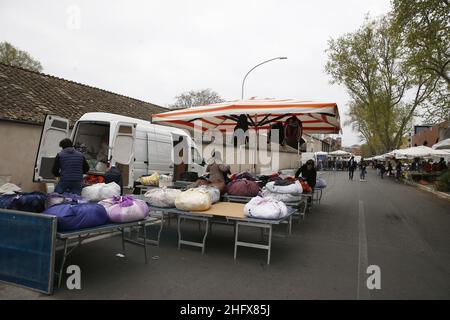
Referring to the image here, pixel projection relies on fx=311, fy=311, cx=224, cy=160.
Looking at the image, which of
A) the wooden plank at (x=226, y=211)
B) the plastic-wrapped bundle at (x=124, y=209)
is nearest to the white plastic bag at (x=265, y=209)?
the wooden plank at (x=226, y=211)

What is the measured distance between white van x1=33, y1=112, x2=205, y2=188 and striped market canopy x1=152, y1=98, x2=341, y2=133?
1.56 m

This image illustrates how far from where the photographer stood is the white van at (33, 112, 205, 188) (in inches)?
321

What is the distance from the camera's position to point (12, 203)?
154 inches

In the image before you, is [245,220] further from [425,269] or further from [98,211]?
[425,269]

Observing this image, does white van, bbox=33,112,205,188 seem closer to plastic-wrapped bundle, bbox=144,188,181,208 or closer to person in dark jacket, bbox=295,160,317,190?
plastic-wrapped bundle, bbox=144,188,181,208

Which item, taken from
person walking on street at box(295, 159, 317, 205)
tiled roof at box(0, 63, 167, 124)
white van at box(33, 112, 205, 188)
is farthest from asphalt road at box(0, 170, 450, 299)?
tiled roof at box(0, 63, 167, 124)

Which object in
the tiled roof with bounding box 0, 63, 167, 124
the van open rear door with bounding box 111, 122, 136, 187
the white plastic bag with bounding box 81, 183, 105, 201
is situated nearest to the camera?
the white plastic bag with bounding box 81, 183, 105, 201

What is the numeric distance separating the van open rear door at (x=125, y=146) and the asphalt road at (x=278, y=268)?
9.92ft

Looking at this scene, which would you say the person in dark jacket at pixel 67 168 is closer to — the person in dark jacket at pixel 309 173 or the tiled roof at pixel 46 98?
the tiled roof at pixel 46 98

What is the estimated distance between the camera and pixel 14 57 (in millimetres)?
30906

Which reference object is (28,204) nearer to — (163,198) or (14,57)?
(163,198)

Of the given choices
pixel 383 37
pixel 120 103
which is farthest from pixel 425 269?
pixel 383 37

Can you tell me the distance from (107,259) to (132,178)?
451cm

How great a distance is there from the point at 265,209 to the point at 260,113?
237 cm
